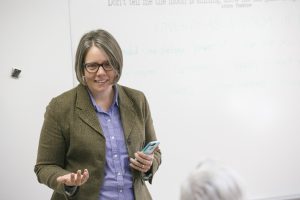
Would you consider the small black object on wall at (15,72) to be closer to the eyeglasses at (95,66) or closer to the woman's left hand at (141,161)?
the eyeglasses at (95,66)

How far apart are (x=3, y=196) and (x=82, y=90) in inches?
45.8

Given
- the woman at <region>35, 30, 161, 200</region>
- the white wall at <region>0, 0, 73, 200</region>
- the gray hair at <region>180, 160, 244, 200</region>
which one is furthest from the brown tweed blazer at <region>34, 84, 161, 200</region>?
the white wall at <region>0, 0, 73, 200</region>

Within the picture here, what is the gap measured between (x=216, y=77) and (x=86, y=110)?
1.44m

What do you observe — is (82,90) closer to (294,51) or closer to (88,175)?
(88,175)

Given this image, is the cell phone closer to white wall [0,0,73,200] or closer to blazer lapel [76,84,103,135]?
blazer lapel [76,84,103,135]

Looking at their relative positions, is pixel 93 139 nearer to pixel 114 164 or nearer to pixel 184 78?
pixel 114 164

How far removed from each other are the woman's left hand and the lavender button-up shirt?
34mm

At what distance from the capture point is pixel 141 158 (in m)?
1.57

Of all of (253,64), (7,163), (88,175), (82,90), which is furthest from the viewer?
(253,64)

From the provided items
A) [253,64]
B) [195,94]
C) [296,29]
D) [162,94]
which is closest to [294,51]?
[296,29]

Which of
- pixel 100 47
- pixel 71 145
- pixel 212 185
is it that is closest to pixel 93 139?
pixel 71 145

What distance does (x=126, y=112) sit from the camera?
1.67m

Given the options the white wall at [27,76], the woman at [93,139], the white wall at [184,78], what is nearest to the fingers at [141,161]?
the woman at [93,139]

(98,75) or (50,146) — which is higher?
(98,75)
